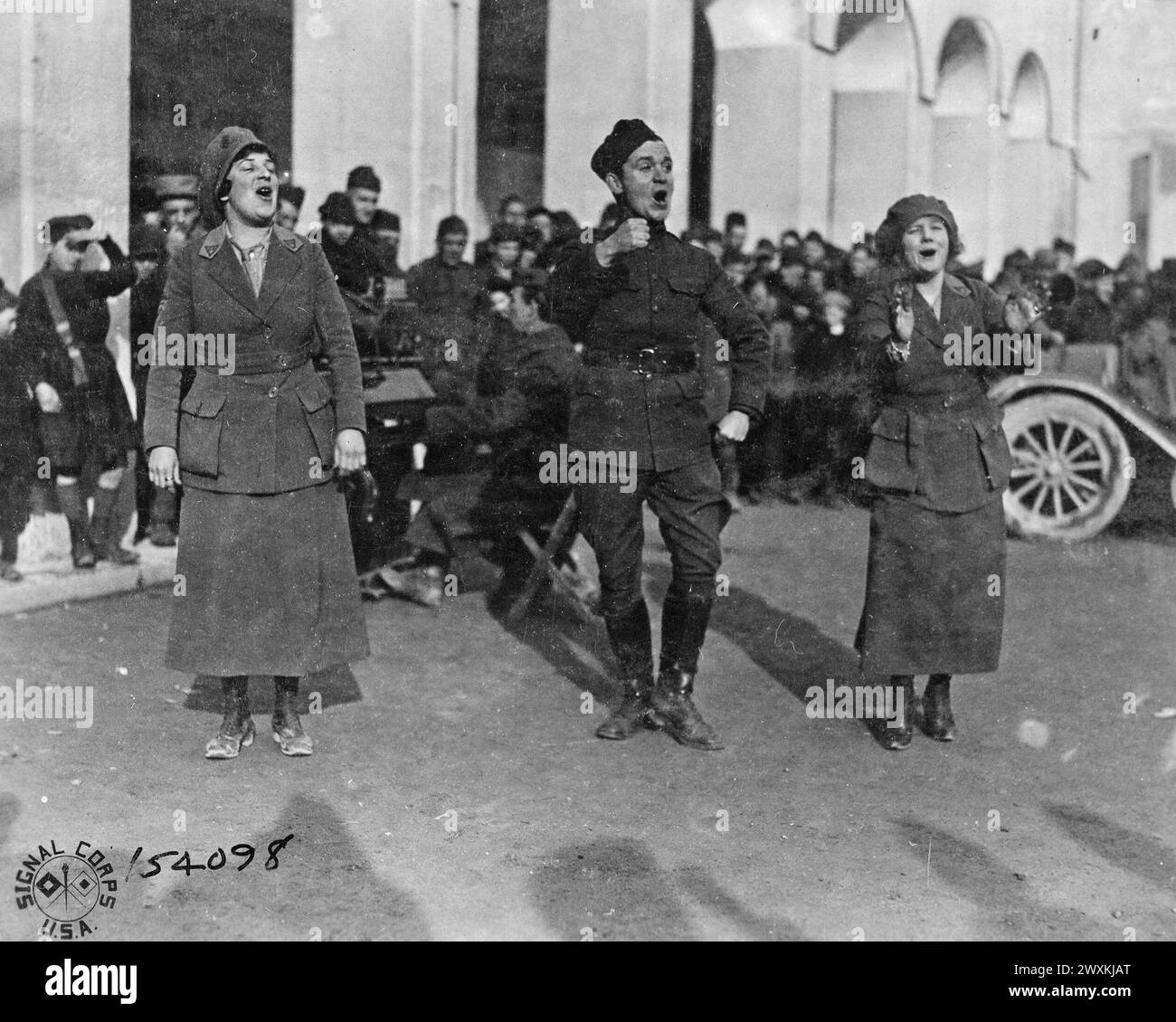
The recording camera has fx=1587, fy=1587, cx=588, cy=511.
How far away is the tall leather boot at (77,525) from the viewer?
7.80 meters

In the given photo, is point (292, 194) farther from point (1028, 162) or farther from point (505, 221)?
point (1028, 162)

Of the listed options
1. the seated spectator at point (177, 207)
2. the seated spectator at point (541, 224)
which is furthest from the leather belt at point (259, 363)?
the seated spectator at point (541, 224)

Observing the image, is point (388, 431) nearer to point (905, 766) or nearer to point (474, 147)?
point (905, 766)

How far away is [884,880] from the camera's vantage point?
4.12 metres

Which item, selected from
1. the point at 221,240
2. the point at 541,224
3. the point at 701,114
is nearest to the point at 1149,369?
the point at 541,224

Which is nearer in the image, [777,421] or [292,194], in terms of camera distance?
[292,194]

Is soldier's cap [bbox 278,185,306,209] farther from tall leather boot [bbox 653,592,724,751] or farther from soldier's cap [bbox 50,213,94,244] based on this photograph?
tall leather boot [bbox 653,592,724,751]

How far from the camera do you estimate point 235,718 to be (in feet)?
17.3

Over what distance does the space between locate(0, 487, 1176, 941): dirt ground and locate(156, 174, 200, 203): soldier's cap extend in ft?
7.19

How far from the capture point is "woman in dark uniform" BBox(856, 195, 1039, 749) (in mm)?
5551

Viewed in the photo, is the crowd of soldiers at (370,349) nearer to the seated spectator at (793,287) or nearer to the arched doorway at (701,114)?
the seated spectator at (793,287)

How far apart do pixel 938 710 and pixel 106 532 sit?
4391 mm

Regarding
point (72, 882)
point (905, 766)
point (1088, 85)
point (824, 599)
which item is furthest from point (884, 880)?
point (1088, 85)
